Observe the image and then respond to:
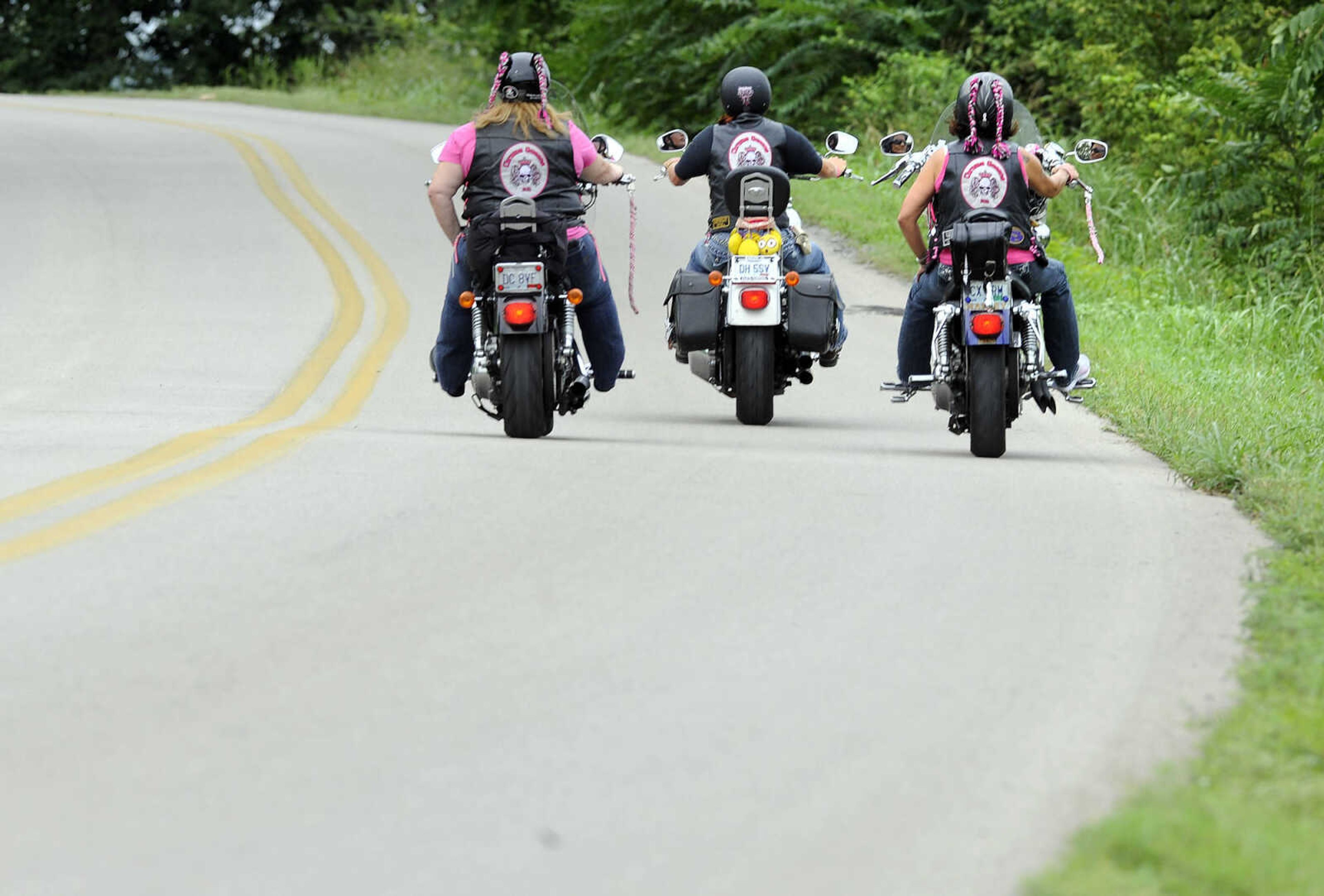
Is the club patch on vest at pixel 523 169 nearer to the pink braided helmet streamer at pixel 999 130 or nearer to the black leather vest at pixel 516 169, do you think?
the black leather vest at pixel 516 169

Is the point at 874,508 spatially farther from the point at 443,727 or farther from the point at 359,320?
the point at 359,320

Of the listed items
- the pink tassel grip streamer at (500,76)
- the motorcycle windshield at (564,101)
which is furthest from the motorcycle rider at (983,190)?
the pink tassel grip streamer at (500,76)

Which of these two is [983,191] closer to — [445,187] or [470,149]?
[470,149]

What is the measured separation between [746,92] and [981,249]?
2.04m

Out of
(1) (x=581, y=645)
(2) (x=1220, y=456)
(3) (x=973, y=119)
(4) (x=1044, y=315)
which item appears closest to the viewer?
(1) (x=581, y=645)

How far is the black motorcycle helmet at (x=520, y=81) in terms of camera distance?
1009 centimetres

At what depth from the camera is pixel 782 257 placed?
36.3 ft

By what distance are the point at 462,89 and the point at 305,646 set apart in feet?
112

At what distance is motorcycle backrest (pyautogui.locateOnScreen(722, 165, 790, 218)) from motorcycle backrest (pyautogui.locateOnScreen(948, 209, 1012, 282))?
125cm

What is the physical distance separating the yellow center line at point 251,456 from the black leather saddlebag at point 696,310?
6.14 ft

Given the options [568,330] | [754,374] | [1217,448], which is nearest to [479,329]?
[568,330]

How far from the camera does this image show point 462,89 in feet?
129

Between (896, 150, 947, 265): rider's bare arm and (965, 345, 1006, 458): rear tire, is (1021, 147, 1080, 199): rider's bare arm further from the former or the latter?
(965, 345, 1006, 458): rear tire

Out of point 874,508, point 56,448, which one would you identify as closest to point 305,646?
point 874,508
